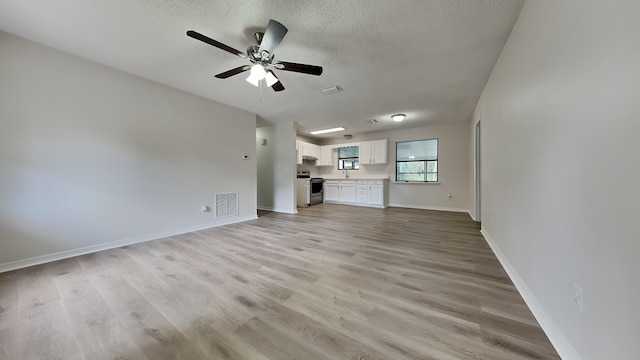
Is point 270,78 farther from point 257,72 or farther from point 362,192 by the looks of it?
point 362,192

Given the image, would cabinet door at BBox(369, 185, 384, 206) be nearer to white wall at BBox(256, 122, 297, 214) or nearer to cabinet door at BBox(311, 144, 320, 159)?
cabinet door at BBox(311, 144, 320, 159)

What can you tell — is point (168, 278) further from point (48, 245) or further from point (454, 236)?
point (454, 236)

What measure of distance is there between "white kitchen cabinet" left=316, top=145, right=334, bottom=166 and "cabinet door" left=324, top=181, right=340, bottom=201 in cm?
79

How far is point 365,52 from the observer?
2.48 m

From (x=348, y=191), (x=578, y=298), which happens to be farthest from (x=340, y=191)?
(x=578, y=298)

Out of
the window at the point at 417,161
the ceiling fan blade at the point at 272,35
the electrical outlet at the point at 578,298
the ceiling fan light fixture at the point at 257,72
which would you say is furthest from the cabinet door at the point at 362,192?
the electrical outlet at the point at 578,298

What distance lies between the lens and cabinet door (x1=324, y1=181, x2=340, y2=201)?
23.6 ft

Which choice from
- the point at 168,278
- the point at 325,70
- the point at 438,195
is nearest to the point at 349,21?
the point at 325,70

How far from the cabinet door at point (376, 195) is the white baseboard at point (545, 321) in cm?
424

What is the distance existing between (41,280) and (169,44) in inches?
107

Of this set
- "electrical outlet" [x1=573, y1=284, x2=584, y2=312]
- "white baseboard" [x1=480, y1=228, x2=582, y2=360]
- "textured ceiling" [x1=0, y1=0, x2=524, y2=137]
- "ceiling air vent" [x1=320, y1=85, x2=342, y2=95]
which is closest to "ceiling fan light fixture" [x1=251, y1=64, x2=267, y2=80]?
"textured ceiling" [x1=0, y1=0, x2=524, y2=137]

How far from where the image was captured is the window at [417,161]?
619cm

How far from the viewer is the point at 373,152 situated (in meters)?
6.71

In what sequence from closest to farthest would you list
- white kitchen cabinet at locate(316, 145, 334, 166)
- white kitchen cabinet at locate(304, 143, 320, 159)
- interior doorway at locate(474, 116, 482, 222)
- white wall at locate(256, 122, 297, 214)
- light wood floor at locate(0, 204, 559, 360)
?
light wood floor at locate(0, 204, 559, 360) → interior doorway at locate(474, 116, 482, 222) → white wall at locate(256, 122, 297, 214) → white kitchen cabinet at locate(304, 143, 320, 159) → white kitchen cabinet at locate(316, 145, 334, 166)
